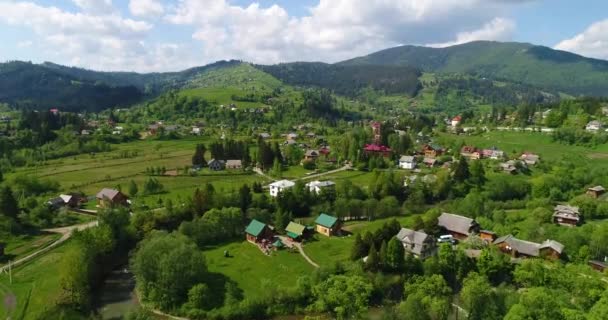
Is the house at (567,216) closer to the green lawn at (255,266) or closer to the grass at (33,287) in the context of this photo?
the green lawn at (255,266)

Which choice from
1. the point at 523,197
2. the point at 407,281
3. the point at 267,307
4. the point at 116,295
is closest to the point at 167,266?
the point at 116,295

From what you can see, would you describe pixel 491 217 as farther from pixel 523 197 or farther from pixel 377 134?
pixel 377 134

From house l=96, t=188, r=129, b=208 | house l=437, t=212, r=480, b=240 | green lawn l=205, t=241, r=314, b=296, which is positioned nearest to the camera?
green lawn l=205, t=241, r=314, b=296

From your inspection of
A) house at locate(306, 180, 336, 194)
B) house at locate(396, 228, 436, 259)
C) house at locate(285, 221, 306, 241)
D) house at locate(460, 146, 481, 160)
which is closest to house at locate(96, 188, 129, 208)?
house at locate(285, 221, 306, 241)

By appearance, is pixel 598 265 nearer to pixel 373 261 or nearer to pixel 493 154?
pixel 373 261

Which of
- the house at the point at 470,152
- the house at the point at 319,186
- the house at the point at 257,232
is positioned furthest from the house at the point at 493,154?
the house at the point at 257,232

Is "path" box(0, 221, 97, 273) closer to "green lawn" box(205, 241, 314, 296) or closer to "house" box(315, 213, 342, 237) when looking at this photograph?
"green lawn" box(205, 241, 314, 296)

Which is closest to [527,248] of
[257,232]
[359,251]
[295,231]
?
[359,251]
